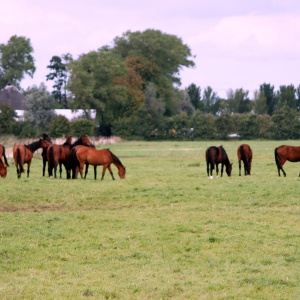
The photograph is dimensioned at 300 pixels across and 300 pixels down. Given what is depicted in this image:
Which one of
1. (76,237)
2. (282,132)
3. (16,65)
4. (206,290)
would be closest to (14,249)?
(76,237)

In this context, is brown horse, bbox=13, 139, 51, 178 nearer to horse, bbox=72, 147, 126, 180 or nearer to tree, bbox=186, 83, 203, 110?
horse, bbox=72, 147, 126, 180

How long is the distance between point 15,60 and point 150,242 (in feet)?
339

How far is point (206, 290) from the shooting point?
376 inches

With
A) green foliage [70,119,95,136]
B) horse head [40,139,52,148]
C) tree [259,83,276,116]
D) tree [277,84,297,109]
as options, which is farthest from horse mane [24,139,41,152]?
tree [259,83,276,116]

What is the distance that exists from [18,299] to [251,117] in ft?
262

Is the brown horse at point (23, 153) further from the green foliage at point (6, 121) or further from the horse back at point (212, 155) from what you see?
the green foliage at point (6, 121)

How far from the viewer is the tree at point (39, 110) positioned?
266 ft

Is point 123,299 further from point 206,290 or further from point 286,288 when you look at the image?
point 286,288

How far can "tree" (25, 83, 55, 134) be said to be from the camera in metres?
81.0

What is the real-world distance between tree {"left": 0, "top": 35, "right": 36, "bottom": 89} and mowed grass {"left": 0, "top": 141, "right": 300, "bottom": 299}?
92003mm

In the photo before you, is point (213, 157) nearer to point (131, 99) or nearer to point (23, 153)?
point (23, 153)

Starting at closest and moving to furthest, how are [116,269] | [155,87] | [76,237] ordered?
[116,269]
[76,237]
[155,87]

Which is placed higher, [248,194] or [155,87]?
[155,87]

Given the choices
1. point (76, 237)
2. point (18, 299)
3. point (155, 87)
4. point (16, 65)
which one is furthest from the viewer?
point (16, 65)
